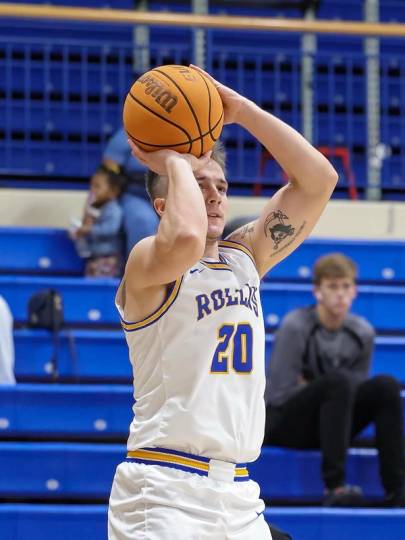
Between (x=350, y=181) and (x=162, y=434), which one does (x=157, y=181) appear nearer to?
(x=162, y=434)

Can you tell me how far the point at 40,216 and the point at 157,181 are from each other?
4.10 meters

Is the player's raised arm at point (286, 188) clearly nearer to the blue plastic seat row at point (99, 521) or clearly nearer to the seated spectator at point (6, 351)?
the blue plastic seat row at point (99, 521)

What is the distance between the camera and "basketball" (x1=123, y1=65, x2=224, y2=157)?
86.5 inches

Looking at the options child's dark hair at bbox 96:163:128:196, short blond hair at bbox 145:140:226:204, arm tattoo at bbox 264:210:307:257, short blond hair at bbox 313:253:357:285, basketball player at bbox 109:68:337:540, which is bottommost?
short blond hair at bbox 313:253:357:285

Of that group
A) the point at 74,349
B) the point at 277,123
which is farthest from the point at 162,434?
the point at 74,349

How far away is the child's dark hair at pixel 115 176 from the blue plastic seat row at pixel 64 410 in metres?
1.44

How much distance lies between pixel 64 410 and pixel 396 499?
1542 millimetres

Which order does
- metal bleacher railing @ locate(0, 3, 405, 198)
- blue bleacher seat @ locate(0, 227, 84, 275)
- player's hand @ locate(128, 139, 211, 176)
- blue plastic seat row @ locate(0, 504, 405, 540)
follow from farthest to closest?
metal bleacher railing @ locate(0, 3, 405, 198) → blue bleacher seat @ locate(0, 227, 84, 275) → blue plastic seat row @ locate(0, 504, 405, 540) → player's hand @ locate(128, 139, 211, 176)

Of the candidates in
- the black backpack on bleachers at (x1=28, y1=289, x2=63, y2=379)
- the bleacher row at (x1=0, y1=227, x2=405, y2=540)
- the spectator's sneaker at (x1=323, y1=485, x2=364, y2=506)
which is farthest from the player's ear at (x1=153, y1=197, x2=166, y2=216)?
the black backpack on bleachers at (x1=28, y1=289, x2=63, y2=379)

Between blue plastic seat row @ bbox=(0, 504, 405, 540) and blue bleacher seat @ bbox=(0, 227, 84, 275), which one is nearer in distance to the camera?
blue plastic seat row @ bbox=(0, 504, 405, 540)

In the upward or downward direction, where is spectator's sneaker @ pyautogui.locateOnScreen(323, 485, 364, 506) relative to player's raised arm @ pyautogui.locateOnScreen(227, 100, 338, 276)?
downward

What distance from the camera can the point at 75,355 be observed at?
5.16 metres

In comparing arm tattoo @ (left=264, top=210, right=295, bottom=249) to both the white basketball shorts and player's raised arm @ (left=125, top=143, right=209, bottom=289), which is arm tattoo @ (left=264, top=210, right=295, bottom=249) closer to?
player's raised arm @ (left=125, top=143, right=209, bottom=289)

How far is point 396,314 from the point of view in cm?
570
